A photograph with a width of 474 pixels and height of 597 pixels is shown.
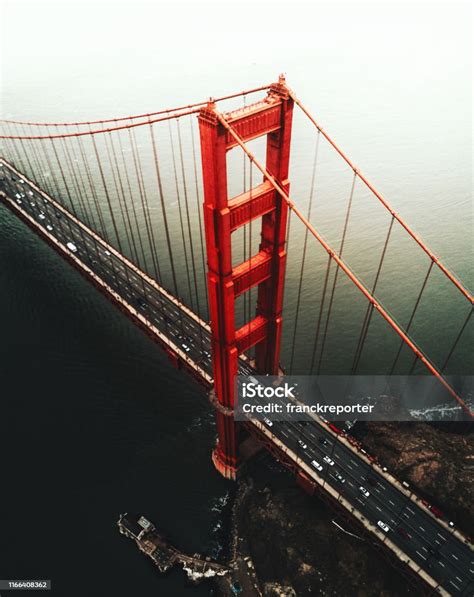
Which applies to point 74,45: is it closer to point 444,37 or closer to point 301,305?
point 444,37

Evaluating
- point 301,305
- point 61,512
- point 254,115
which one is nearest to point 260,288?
point 254,115

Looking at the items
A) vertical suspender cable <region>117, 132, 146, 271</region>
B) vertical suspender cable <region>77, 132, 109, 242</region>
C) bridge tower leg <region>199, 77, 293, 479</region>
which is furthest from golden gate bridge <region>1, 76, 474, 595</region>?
vertical suspender cable <region>117, 132, 146, 271</region>

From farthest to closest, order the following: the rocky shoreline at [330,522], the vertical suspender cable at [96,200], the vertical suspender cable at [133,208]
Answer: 1. the vertical suspender cable at [96,200]
2. the vertical suspender cable at [133,208]
3. the rocky shoreline at [330,522]

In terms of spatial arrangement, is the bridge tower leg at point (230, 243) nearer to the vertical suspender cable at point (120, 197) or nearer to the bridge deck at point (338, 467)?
the bridge deck at point (338, 467)

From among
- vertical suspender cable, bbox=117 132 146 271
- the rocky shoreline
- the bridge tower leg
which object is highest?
vertical suspender cable, bbox=117 132 146 271

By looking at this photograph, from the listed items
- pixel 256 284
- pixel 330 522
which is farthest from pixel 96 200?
pixel 330 522

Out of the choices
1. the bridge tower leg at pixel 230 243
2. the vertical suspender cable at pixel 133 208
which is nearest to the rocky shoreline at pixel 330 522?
the bridge tower leg at pixel 230 243

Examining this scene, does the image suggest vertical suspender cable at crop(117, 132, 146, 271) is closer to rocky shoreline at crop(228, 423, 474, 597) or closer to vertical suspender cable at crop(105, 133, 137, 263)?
vertical suspender cable at crop(105, 133, 137, 263)
